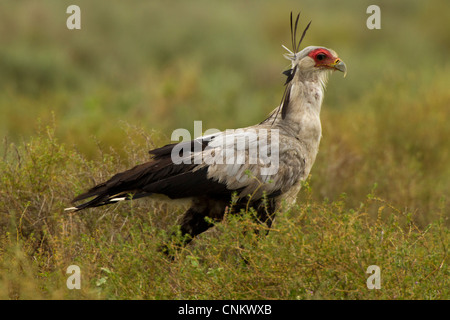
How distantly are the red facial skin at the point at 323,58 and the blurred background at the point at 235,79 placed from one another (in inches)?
52.0

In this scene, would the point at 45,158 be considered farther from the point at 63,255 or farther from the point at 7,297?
the point at 7,297

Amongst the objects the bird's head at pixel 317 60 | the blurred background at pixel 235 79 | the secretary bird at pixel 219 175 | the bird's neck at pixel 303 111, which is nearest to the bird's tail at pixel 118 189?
the secretary bird at pixel 219 175

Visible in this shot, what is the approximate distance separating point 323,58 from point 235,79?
780cm

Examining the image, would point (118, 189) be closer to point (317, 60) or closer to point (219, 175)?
point (219, 175)

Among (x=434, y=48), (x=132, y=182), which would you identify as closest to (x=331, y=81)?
(x=434, y=48)

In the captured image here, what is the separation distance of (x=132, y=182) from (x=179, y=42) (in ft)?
36.4

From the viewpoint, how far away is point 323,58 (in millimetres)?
5422

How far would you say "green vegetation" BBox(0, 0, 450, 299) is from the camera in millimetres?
4020

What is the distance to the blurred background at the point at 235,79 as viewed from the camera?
7.64 m

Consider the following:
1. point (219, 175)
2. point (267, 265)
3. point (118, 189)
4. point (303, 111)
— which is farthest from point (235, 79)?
point (267, 265)

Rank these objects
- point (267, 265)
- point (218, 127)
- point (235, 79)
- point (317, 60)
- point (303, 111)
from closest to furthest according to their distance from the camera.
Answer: point (267, 265) → point (303, 111) → point (317, 60) → point (218, 127) → point (235, 79)

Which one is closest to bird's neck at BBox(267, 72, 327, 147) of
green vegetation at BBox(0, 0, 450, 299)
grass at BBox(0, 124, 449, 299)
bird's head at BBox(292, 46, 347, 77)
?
bird's head at BBox(292, 46, 347, 77)

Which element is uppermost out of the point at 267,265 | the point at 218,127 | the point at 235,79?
the point at 235,79
